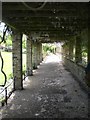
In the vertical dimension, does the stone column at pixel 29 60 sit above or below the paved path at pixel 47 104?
above

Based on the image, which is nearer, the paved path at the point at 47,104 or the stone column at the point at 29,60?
the paved path at the point at 47,104

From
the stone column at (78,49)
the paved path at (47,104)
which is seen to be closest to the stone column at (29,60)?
the stone column at (78,49)

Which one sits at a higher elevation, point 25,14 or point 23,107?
point 25,14

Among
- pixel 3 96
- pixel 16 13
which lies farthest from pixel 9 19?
pixel 3 96

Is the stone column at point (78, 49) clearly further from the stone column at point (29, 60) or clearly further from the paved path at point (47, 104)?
the paved path at point (47, 104)

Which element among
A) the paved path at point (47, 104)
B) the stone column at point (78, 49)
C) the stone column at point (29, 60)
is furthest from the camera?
the stone column at point (29, 60)

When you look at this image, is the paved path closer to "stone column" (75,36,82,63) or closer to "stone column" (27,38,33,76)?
"stone column" (75,36,82,63)

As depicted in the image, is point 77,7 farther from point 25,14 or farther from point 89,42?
point 89,42

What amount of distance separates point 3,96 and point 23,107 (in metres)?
1.56

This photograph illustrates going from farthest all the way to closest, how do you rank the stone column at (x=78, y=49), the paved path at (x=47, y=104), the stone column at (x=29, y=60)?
1. the stone column at (x=29, y=60)
2. the stone column at (x=78, y=49)
3. the paved path at (x=47, y=104)

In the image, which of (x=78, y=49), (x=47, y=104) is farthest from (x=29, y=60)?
(x=47, y=104)

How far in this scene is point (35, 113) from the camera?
9.34 m

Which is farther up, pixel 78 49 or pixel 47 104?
pixel 78 49

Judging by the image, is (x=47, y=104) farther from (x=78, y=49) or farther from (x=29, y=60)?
(x=29, y=60)
